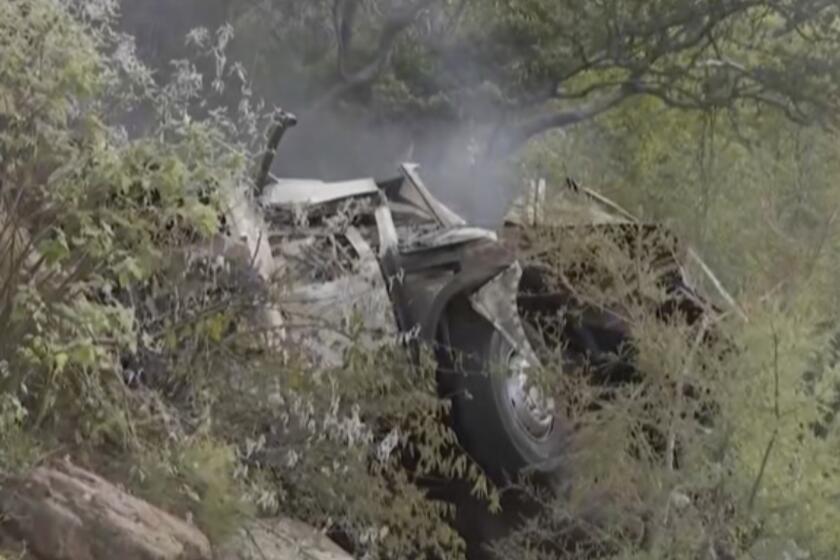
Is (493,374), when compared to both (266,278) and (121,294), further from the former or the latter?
(121,294)

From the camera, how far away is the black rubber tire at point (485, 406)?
258 inches

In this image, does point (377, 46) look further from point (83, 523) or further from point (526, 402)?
point (83, 523)

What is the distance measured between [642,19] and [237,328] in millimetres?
9688

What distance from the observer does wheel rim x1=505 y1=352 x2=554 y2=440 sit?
671cm

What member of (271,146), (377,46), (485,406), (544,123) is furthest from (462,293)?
(544,123)

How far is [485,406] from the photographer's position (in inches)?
258

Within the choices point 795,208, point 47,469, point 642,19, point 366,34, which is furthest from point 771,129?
point 47,469

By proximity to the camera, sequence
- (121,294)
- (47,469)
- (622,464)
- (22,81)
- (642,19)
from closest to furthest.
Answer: (47,469) → (22,81) → (121,294) → (622,464) → (642,19)

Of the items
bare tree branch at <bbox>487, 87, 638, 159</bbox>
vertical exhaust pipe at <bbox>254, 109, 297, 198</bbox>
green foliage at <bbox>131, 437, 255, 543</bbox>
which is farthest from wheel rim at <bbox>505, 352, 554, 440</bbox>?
bare tree branch at <bbox>487, 87, 638, 159</bbox>

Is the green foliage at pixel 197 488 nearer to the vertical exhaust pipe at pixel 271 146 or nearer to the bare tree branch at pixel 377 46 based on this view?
the vertical exhaust pipe at pixel 271 146

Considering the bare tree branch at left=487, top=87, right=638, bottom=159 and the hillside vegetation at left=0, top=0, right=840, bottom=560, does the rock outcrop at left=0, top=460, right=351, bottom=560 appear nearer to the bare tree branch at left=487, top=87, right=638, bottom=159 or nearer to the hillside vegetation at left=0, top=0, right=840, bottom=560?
the hillside vegetation at left=0, top=0, right=840, bottom=560

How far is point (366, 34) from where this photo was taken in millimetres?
14641

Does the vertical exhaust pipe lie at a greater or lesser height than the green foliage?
greater

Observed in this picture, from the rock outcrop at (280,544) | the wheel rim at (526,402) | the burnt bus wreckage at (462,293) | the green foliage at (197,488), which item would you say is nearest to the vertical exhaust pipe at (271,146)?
the burnt bus wreckage at (462,293)
